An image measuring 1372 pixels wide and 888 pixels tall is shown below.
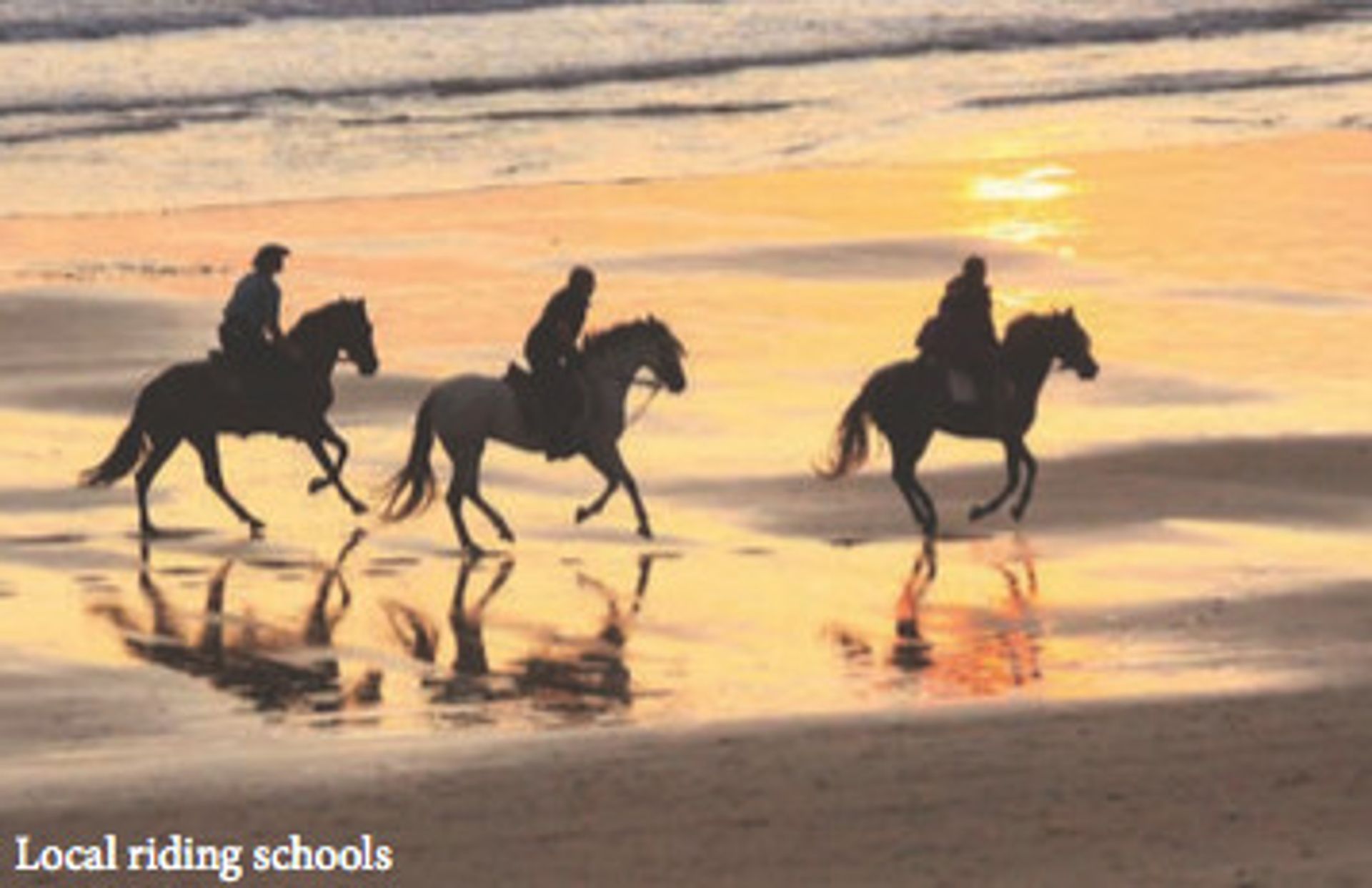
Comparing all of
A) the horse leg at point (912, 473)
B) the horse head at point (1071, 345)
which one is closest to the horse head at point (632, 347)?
the horse leg at point (912, 473)

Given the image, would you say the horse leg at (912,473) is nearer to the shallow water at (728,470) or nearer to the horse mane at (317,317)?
the shallow water at (728,470)

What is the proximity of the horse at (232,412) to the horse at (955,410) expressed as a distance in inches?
125

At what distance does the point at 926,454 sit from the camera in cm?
2662

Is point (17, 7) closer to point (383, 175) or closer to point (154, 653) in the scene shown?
point (383, 175)

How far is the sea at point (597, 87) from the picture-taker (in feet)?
148

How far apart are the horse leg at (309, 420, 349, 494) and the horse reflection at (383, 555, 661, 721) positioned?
2.65 metres

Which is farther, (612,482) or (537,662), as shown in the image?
(612,482)

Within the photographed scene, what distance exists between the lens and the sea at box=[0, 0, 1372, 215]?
45.1m

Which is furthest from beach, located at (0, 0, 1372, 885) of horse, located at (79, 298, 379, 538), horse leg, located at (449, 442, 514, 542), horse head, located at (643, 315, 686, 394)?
horse head, located at (643, 315, 686, 394)

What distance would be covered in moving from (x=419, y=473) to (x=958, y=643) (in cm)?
496

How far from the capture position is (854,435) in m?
24.5

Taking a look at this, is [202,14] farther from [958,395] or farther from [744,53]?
[958,395]

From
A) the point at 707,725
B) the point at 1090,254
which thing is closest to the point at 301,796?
the point at 707,725

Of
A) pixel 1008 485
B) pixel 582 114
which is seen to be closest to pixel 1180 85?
pixel 582 114
